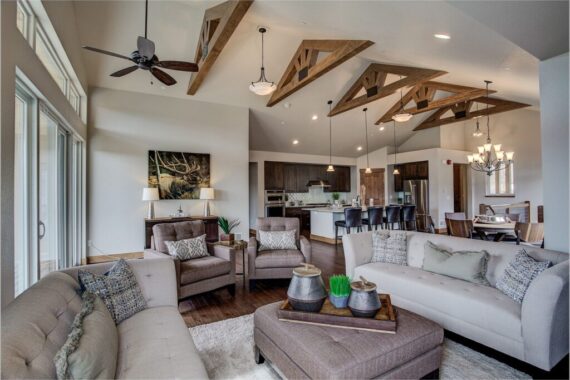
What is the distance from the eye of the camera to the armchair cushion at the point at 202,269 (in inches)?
126

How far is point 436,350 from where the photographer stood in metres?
1.90

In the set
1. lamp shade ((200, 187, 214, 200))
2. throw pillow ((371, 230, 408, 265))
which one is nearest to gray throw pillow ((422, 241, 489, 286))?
throw pillow ((371, 230, 408, 265))

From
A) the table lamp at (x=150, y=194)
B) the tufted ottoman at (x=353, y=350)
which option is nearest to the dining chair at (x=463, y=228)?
the tufted ottoman at (x=353, y=350)

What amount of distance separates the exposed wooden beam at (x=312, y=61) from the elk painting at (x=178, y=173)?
2.40m

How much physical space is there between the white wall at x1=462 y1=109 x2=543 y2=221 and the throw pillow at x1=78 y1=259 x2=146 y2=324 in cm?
986

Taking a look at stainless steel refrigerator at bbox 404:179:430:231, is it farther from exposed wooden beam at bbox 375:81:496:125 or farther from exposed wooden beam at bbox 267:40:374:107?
exposed wooden beam at bbox 267:40:374:107

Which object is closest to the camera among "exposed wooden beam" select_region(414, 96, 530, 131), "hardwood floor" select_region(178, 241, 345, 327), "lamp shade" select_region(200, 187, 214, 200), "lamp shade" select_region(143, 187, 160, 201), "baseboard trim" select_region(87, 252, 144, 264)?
A: "hardwood floor" select_region(178, 241, 345, 327)

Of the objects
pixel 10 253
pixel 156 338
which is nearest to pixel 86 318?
pixel 156 338

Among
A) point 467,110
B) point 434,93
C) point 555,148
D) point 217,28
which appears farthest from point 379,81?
point 555,148

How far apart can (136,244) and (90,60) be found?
3472mm

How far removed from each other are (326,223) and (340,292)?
5.50m

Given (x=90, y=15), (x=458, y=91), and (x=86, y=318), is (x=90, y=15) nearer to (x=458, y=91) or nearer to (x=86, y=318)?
(x=86, y=318)

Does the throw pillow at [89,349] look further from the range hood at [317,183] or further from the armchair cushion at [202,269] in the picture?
the range hood at [317,183]

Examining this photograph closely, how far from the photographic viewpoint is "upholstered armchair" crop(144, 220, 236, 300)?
3191 mm
